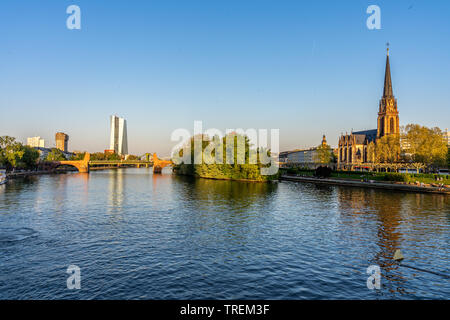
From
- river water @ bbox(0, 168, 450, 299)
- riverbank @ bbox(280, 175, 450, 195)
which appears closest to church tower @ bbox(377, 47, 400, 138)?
riverbank @ bbox(280, 175, 450, 195)

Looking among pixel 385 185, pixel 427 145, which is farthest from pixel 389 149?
pixel 385 185

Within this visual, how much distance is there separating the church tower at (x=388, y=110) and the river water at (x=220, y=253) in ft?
452

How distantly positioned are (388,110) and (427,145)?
73.9m

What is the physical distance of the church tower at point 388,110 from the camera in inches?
6491

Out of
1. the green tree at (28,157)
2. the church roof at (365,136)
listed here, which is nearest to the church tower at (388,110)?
the church roof at (365,136)

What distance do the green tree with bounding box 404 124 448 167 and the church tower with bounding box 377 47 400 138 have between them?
62.5 meters

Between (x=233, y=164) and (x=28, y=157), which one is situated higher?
(x=28, y=157)

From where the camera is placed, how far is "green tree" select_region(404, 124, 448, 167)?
95000mm

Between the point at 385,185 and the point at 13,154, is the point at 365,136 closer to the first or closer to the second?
the point at 385,185

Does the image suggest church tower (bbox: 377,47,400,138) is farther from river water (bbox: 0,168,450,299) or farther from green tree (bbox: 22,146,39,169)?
green tree (bbox: 22,146,39,169)

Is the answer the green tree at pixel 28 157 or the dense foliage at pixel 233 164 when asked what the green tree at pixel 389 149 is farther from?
the green tree at pixel 28 157

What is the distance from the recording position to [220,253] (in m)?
23.5
